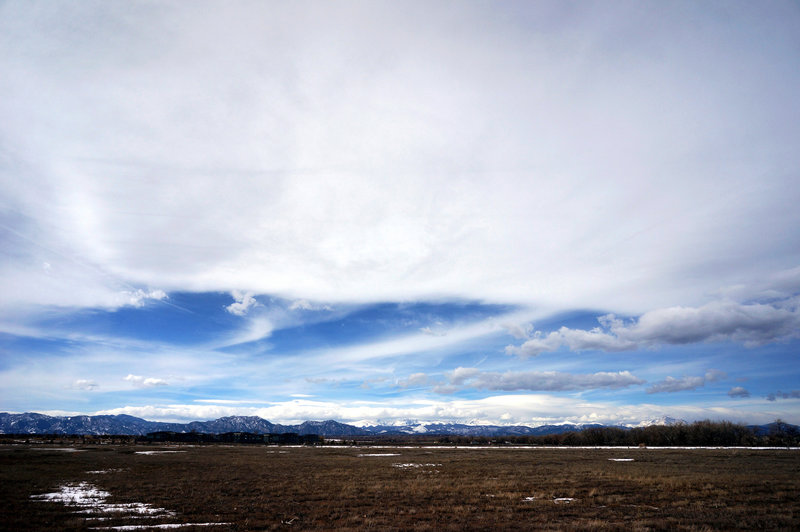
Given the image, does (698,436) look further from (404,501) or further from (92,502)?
(92,502)

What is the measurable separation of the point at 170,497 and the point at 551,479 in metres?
27.2

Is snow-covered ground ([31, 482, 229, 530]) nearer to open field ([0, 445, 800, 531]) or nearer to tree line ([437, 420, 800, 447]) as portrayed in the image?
open field ([0, 445, 800, 531])

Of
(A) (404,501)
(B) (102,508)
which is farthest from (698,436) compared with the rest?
(B) (102,508)

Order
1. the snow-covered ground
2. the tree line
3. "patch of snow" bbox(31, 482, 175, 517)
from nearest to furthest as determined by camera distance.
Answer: the snow-covered ground → "patch of snow" bbox(31, 482, 175, 517) → the tree line

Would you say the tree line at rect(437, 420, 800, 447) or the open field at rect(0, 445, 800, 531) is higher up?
the open field at rect(0, 445, 800, 531)

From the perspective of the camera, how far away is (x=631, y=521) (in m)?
17.8

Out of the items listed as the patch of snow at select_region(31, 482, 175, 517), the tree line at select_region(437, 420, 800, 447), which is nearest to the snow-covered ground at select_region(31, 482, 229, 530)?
the patch of snow at select_region(31, 482, 175, 517)

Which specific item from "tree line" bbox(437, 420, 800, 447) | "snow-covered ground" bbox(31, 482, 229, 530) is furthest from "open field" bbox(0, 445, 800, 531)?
"tree line" bbox(437, 420, 800, 447)

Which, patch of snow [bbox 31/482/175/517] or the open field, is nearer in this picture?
the open field

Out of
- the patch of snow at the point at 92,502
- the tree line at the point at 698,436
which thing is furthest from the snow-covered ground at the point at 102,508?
the tree line at the point at 698,436

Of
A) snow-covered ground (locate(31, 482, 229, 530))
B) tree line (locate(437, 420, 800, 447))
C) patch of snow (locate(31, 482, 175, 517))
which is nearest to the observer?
snow-covered ground (locate(31, 482, 229, 530))

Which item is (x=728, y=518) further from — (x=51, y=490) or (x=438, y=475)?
(x=51, y=490)

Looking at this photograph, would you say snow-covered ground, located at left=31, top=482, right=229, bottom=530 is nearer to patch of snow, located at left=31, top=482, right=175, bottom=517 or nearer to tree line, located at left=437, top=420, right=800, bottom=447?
patch of snow, located at left=31, top=482, right=175, bottom=517

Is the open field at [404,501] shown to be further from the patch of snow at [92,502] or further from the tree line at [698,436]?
the tree line at [698,436]
